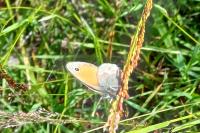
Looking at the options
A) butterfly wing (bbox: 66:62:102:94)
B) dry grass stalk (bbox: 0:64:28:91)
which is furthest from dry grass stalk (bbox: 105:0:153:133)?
dry grass stalk (bbox: 0:64:28:91)

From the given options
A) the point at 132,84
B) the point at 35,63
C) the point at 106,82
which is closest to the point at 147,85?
the point at 132,84

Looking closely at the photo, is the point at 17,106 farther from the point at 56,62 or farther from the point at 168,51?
the point at 168,51

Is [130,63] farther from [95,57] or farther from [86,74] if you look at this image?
[95,57]

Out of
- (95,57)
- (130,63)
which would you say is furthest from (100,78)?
(95,57)

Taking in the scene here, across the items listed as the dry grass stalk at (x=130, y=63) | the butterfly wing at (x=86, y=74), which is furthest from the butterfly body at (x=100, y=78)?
the dry grass stalk at (x=130, y=63)

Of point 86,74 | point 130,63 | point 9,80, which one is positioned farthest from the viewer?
point 9,80

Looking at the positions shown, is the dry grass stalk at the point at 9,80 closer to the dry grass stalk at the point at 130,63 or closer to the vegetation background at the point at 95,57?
the vegetation background at the point at 95,57

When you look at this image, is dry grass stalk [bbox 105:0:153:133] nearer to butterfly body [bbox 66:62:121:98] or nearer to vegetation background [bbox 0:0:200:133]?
butterfly body [bbox 66:62:121:98]

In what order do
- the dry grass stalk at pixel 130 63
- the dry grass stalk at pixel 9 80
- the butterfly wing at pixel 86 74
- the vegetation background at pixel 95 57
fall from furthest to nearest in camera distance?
the vegetation background at pixel 95 57
the dry grass stalk at pixel 9 80
the butterfly wing at pixel 86 74
the dry grass stalk at pixel 130 63
